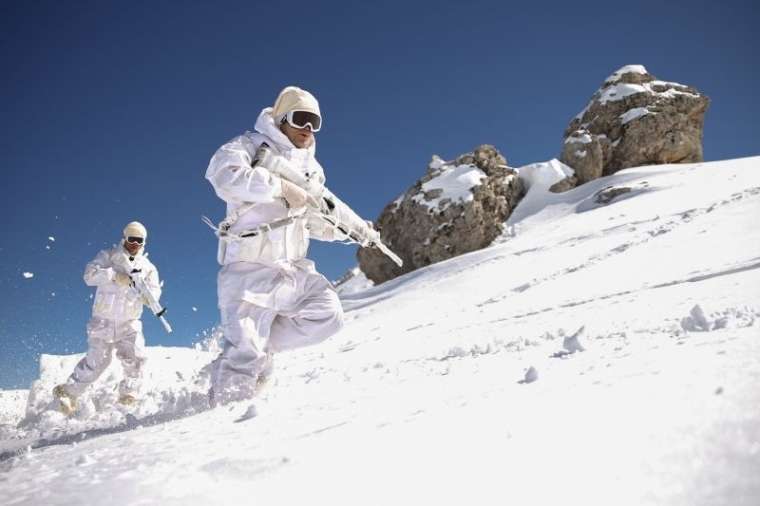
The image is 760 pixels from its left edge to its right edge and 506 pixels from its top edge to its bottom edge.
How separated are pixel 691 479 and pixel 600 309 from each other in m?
3.89

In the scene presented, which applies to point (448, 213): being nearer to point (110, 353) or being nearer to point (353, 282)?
point (353, 282)

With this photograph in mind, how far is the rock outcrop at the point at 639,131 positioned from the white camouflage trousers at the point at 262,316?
24.3m

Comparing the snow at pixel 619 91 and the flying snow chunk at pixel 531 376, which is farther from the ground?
the snow at pixel 619 91

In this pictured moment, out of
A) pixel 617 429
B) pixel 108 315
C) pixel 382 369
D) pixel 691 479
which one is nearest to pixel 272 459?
pixel 617 429

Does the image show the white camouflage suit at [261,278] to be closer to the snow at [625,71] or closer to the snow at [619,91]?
the snow at [619,91]

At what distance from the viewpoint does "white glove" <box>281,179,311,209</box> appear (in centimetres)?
375

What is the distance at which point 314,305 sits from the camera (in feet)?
13.1

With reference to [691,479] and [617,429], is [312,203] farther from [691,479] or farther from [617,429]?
[691,479]

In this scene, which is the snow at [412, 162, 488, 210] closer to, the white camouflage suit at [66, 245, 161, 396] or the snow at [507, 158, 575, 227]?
the snow at [507, 158, 575, 227]

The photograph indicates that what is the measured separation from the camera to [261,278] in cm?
383

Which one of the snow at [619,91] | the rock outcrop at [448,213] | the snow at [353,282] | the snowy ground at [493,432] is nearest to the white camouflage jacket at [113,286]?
the snowy ground at [493,432]

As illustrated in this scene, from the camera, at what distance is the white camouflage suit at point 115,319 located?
6417mm

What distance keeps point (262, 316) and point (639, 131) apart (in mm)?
29764

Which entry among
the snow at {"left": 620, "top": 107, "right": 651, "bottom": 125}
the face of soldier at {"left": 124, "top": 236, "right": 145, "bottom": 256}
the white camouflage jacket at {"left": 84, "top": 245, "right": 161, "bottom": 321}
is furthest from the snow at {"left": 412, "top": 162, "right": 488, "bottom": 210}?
the white camouflage jacket at {"left": 84, "top": 245, "right": 161, "bottom": 321}
